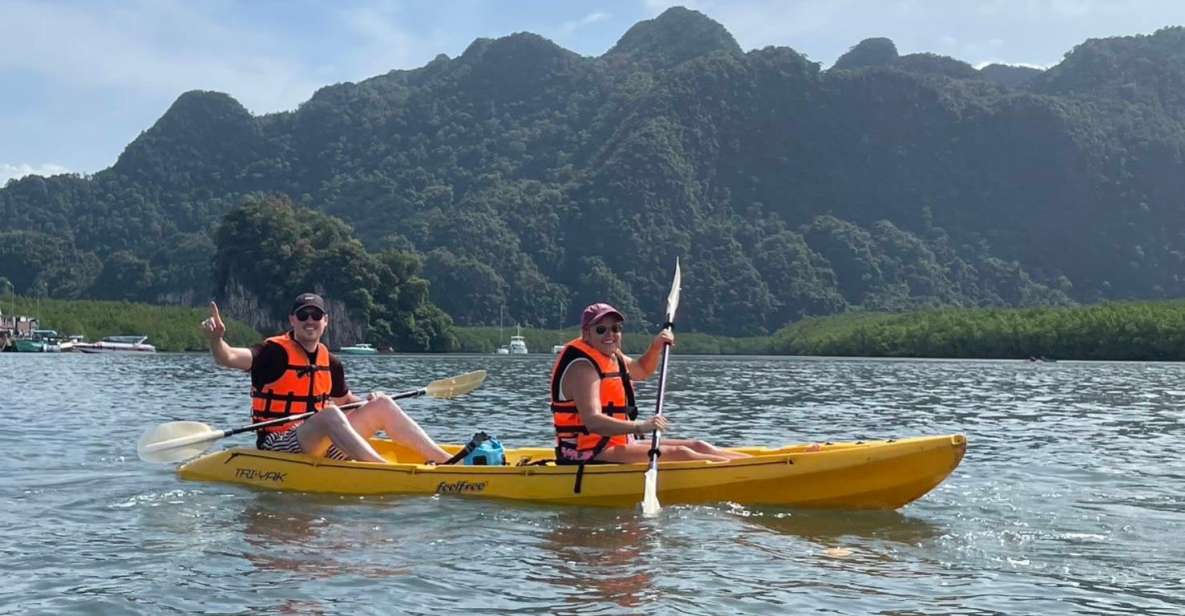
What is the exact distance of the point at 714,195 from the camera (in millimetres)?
166375

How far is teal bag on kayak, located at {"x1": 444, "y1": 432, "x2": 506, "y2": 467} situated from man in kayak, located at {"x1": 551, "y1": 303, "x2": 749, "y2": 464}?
79 cm

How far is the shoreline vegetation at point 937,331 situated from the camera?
63.5m

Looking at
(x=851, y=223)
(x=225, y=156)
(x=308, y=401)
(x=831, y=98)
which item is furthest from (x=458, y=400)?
(x=225, y=156)

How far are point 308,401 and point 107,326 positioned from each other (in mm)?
77663

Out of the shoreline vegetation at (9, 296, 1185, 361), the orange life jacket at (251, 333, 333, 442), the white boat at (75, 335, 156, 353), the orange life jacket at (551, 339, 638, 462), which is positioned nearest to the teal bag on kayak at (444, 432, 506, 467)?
the orange life jacket at (551, 339, 638, 462)

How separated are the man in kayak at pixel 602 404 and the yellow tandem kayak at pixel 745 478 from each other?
10.0 inches

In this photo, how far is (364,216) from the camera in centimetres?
17225

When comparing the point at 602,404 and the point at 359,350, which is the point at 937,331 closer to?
the point at 359,350

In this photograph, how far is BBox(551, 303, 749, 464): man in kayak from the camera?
32.2 feet

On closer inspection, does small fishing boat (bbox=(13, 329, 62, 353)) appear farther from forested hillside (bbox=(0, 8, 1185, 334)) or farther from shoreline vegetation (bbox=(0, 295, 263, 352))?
forested hillside (bbox=(0, 8, 1185, 334))

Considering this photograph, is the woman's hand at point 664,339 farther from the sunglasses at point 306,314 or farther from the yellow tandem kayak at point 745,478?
the sunglasses at point 306,314

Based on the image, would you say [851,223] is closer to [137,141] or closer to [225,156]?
[225,156]

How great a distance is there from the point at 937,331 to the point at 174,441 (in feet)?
222

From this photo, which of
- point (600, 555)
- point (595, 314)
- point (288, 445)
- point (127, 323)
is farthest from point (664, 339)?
point (127, 323)
